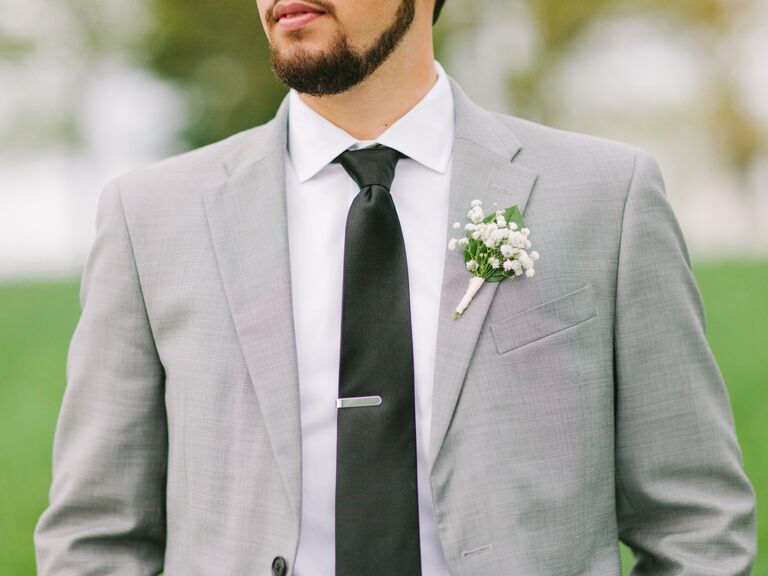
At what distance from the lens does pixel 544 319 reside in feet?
7.91

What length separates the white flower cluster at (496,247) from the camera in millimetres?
2367

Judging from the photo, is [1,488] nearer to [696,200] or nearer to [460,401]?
[460,401]

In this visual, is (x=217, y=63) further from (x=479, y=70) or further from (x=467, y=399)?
(x=467, y=399)

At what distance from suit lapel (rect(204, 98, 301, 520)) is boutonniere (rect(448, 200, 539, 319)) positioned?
429 mm

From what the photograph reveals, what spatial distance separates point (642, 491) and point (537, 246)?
67 cm

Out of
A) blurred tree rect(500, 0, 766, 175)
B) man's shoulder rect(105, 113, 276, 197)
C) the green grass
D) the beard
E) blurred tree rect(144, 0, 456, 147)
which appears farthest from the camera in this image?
blurred tree rect(500, 0, 766, 175)

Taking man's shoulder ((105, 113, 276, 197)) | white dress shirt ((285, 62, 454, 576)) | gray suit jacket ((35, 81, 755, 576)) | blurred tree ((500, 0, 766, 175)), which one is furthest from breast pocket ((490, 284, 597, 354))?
blurred tree ((500, 0, 766, 175))

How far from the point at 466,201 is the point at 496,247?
207 mm

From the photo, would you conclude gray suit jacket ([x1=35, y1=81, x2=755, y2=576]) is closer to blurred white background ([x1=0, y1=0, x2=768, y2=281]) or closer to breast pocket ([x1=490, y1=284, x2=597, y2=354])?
breast pocket ([x1=490, y1=284, x2=597, y2=354])

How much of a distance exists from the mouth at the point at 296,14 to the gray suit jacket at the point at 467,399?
0.36 meters

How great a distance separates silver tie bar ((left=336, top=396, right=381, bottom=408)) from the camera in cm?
232

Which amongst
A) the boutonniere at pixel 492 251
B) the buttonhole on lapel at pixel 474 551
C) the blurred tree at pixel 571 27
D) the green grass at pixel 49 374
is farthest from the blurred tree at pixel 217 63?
the buttonhole on lapel at pixel 474 551

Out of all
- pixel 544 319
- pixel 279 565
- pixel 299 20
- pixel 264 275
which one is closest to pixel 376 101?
pixel 299 20

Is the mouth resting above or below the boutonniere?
above
